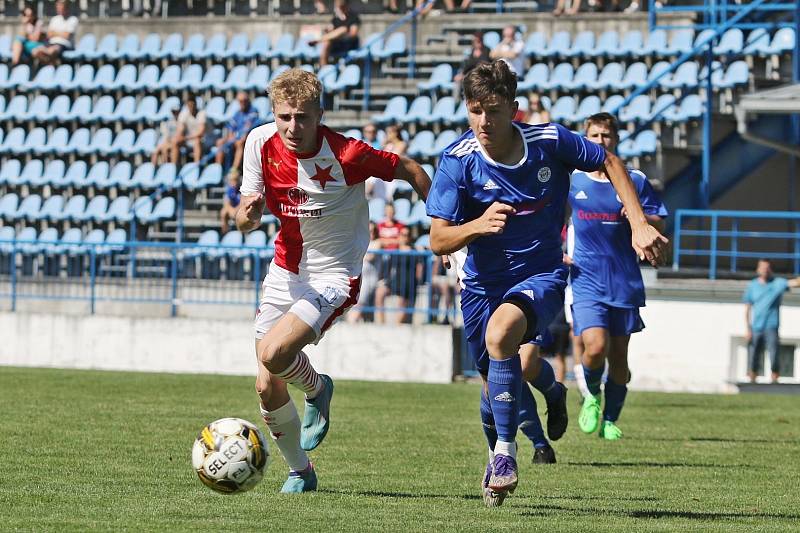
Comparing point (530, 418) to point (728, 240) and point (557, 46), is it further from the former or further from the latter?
point (557, 46)

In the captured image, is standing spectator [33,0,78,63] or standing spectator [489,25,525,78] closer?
standing spectator [489,25,525,78]

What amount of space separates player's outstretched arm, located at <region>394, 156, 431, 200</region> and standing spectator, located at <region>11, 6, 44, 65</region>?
21.3 metres

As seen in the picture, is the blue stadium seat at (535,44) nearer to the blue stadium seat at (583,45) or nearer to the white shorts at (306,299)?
the blue stadium seat at (583,45)

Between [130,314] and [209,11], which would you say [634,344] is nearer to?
[130,314]

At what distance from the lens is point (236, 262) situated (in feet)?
67.5

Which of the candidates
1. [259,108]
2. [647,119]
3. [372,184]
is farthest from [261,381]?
[259,108]

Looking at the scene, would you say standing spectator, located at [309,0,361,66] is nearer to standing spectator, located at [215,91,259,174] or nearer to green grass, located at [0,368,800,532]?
standing spectator, located at [215,91,259,174]

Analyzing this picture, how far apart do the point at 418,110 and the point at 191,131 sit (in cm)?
388

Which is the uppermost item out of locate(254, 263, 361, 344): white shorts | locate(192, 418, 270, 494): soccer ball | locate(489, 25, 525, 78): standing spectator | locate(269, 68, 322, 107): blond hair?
locate(489, 25, 525, 78): standing spectator

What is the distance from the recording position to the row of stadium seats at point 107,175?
2450 cm

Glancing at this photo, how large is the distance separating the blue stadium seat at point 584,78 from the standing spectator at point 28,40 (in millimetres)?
10459

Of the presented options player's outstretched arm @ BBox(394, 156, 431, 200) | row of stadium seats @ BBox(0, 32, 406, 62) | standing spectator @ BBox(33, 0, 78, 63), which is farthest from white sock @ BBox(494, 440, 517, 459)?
standing spectator @ BBox(33, 0, 78, 63)

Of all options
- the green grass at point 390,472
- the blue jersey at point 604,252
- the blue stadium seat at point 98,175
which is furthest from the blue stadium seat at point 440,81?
the blue jersey at point 604,252

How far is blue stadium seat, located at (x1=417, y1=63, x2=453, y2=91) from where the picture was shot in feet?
79.6
